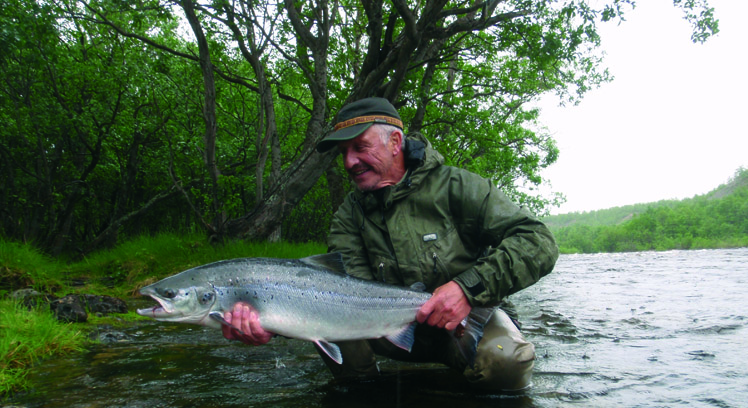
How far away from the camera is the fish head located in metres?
2.89

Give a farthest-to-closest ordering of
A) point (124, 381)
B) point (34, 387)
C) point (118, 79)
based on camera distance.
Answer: point (118, 79)
point (124, 381)
point (34, 387)

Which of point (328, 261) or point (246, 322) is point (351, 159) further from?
point (246, 322)

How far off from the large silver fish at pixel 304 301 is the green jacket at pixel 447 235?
31cm

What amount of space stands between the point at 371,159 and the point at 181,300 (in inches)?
65.1

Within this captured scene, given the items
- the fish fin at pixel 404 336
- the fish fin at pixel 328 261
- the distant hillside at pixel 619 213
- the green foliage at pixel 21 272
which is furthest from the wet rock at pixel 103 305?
the distant hillside at pixel 619 213

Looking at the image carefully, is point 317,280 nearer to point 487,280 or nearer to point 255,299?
point 255,299

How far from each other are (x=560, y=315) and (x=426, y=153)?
503 centimetres

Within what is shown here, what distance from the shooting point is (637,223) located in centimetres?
8400

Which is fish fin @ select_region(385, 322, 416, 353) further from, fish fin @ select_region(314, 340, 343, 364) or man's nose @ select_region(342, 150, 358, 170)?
man's nose @ select_region(342, 150, 358, 170)

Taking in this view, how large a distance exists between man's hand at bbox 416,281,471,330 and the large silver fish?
12cm

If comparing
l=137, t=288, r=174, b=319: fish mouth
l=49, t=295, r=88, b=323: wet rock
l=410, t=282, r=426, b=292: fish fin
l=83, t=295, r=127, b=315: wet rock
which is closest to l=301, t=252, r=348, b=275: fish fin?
l=410, t=282, r=426, b=292: fish fin

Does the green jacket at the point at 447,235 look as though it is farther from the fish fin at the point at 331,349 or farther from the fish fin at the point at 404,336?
the fish fin at the point at 331,349

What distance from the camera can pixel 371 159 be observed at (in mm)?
3633

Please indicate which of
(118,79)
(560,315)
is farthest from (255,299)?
(118,79)
